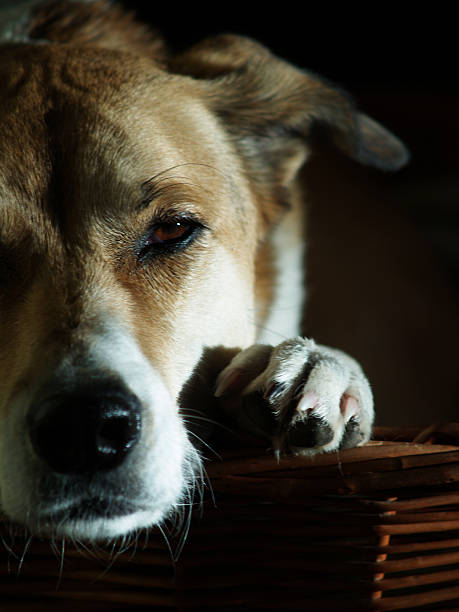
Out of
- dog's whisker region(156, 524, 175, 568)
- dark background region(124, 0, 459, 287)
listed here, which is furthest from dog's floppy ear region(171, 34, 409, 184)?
dark background region(124, 0, 459, 287)

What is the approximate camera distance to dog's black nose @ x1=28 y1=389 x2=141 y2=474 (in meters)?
1.18

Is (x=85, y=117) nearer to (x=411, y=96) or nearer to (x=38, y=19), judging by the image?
(x=38, y=19)

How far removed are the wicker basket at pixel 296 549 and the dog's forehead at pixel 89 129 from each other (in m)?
0.65

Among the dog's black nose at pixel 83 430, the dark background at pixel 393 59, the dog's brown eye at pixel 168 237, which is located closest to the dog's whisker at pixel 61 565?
the dog's black nose at pixel 83 430

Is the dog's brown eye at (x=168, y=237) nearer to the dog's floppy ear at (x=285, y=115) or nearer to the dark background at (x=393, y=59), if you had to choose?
the dog's floppy ear at (x=285, y=115)

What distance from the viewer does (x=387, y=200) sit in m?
2.95

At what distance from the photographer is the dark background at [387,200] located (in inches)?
95.0

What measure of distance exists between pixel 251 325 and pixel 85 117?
2.17ft

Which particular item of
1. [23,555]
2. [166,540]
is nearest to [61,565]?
[23,555]

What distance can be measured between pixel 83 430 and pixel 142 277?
424mm

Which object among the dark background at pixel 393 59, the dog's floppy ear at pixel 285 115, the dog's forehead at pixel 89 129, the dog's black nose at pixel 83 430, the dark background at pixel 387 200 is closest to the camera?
the dog's black nose at pixel 83 430

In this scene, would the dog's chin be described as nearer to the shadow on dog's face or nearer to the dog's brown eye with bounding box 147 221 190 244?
the shadow on dog's face

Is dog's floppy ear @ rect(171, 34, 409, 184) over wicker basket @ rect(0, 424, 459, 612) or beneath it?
over

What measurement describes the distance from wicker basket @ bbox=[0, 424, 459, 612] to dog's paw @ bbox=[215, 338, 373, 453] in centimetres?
4
